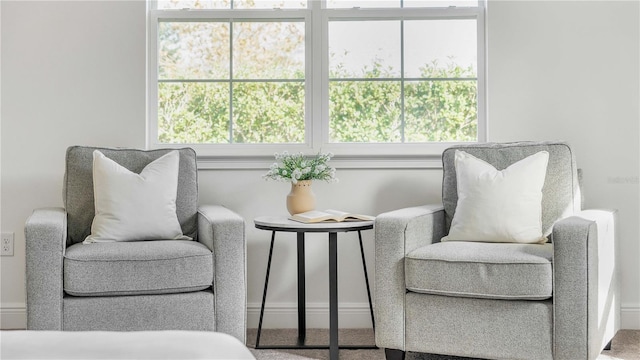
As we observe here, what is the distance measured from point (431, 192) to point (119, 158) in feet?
5.00

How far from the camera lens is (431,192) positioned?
3305mm

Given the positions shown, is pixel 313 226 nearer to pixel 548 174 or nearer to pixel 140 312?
pixel 140 312

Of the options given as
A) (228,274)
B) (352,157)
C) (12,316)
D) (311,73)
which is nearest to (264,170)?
(352,157)

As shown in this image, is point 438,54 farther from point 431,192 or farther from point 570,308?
point 570,308

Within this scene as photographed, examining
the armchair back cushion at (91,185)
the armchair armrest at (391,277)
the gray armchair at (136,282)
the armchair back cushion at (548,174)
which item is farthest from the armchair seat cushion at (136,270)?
the armchair back cushion at (548,174)

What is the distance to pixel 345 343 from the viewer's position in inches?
118

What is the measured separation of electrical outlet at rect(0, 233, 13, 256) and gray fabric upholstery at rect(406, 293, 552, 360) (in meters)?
2.09

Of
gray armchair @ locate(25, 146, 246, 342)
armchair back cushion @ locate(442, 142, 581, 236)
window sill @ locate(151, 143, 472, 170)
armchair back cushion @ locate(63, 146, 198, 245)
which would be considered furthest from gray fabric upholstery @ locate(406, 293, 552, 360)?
armchair back cushion @ locate(63, 146, 198, 245)

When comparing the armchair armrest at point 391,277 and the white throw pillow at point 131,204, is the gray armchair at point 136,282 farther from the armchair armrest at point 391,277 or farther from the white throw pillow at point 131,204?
the armchair armrest at point 391,277

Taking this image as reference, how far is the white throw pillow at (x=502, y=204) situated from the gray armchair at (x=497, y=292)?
81 millimetres

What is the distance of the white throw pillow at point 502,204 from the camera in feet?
8.62

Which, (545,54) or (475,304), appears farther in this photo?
(545,54)

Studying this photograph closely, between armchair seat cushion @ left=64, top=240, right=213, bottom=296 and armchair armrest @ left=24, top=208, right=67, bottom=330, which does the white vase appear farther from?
armchair armrest @ left=24, top=208, right=67, bottom=330

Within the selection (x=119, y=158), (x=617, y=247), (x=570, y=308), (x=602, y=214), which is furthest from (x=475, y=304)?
(x=119, y=158)
